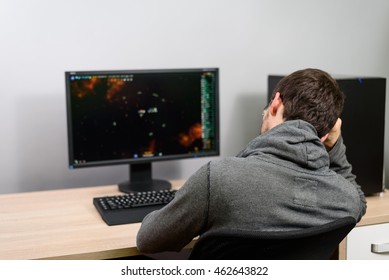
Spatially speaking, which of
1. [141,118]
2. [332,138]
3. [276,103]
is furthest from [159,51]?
[276,103]

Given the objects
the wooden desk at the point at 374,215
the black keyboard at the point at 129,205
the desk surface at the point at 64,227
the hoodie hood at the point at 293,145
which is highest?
the hoodie hood at the point at 293,145

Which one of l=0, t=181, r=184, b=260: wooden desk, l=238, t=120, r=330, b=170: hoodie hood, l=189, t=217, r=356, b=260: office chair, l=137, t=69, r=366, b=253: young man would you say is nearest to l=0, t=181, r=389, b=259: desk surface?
l=0, t=181, r=184, b=260: wooden desk

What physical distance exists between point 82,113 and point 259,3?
3.16 feet

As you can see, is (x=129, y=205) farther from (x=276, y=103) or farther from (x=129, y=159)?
(x=276, y=103)

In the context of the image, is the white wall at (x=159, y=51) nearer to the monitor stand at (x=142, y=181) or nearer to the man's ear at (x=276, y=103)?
the monitor stand at (x=142, y=181)

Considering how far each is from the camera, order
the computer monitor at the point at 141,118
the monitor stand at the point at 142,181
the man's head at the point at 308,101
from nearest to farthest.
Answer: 1. the man's head at the point at 308,101
2. the computer monitor at the point at 141,118
3. the monitor stand at the point at 142,181

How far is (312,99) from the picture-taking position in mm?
1286

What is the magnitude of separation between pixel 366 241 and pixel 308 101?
773mm

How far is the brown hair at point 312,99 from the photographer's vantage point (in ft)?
4.22

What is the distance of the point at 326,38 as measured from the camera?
2.48 m

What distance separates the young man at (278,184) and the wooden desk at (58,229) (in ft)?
0.74

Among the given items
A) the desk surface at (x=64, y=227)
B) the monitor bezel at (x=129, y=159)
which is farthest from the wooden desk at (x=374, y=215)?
the monitor bezel at (x=129, y=159)

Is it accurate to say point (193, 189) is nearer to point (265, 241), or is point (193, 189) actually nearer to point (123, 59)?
point (265, 241)
